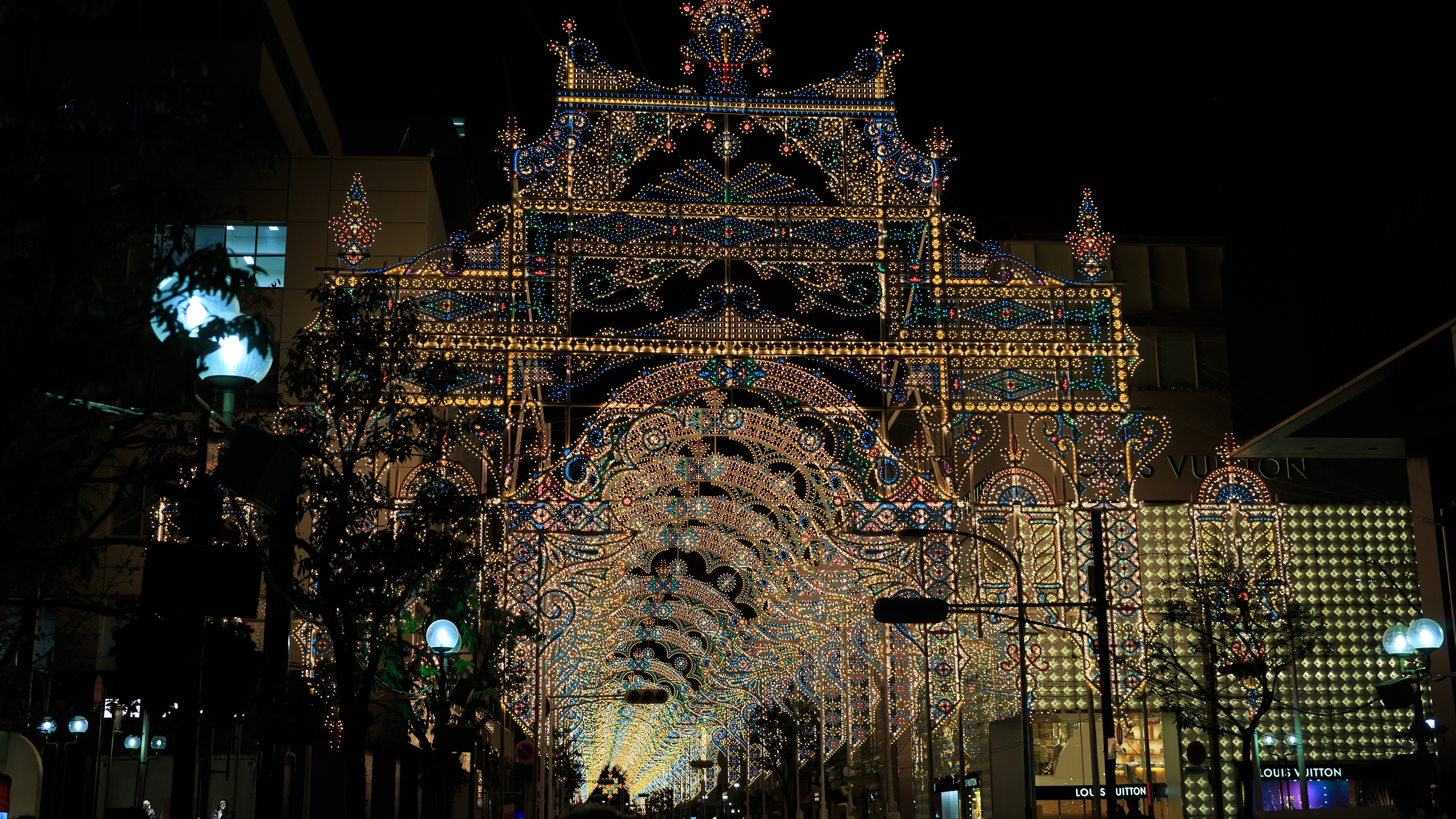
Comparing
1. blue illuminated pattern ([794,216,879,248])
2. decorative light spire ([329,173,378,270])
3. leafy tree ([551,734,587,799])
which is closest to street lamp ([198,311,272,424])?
decorative light spire ([329,173,378,270])

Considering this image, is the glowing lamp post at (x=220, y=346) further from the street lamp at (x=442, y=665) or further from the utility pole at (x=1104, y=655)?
the utility pole at (x=1104, y=655)

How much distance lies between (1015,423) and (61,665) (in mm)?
26314

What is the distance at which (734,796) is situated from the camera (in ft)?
334

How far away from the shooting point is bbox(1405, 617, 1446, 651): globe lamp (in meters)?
18.9

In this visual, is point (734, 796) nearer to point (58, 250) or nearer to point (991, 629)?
point (991, 629)

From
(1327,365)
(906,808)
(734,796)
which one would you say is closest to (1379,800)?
(906,808)

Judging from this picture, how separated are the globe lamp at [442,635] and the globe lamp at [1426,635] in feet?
40.9

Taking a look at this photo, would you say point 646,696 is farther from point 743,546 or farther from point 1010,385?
point 1010,385

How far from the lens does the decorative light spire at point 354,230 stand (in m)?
24.1

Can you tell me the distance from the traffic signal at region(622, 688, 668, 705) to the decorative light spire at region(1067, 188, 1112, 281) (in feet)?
85.5

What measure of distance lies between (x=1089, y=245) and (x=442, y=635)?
545 inches

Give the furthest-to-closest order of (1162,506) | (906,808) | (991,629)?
(906,808) → (1162,506) → (991,629)

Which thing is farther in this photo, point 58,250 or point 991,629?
point 991,629

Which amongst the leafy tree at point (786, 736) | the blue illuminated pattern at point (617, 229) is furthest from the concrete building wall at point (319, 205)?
the leafy tree at point (786, 736)
